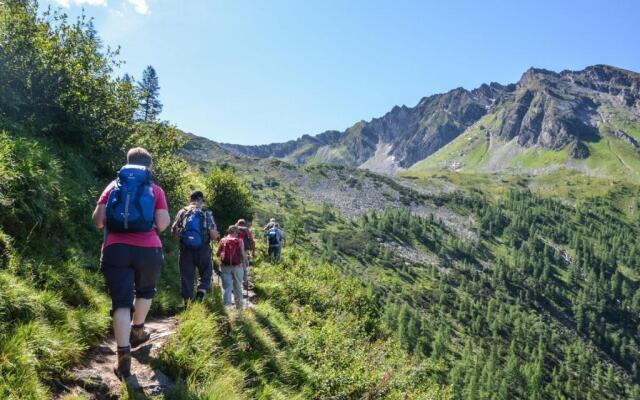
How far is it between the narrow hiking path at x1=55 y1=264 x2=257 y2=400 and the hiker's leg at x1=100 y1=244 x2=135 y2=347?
0.68 metres

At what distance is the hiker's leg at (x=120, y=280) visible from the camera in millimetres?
6086

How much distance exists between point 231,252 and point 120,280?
666cm

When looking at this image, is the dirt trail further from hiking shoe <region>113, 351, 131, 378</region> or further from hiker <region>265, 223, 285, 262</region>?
hiker <region>265, 223, 285, 262</region>

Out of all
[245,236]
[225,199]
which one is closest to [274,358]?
[245,236]

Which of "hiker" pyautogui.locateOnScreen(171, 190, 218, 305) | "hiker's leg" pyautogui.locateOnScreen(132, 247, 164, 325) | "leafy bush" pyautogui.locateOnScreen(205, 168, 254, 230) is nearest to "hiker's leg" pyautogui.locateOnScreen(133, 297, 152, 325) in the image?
"hiker's leg" pyautogui.locateOnScreen(132, 247, 164, 325)

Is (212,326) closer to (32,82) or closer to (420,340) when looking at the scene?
(32,82)

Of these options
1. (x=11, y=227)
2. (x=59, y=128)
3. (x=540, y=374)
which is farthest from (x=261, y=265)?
(x=540, y=374)

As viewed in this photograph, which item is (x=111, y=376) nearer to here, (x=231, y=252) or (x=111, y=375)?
(x=111, y=375)

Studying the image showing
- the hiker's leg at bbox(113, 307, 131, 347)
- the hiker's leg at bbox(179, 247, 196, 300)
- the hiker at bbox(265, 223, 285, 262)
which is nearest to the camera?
the hiker's leg at bbox(113, 307, 131, 347)

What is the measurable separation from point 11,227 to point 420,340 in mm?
139964

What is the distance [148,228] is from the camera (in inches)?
247

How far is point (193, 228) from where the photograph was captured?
10508mm

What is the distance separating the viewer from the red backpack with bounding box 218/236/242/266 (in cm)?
1267

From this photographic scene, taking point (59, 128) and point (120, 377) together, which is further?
point (59, 128)
